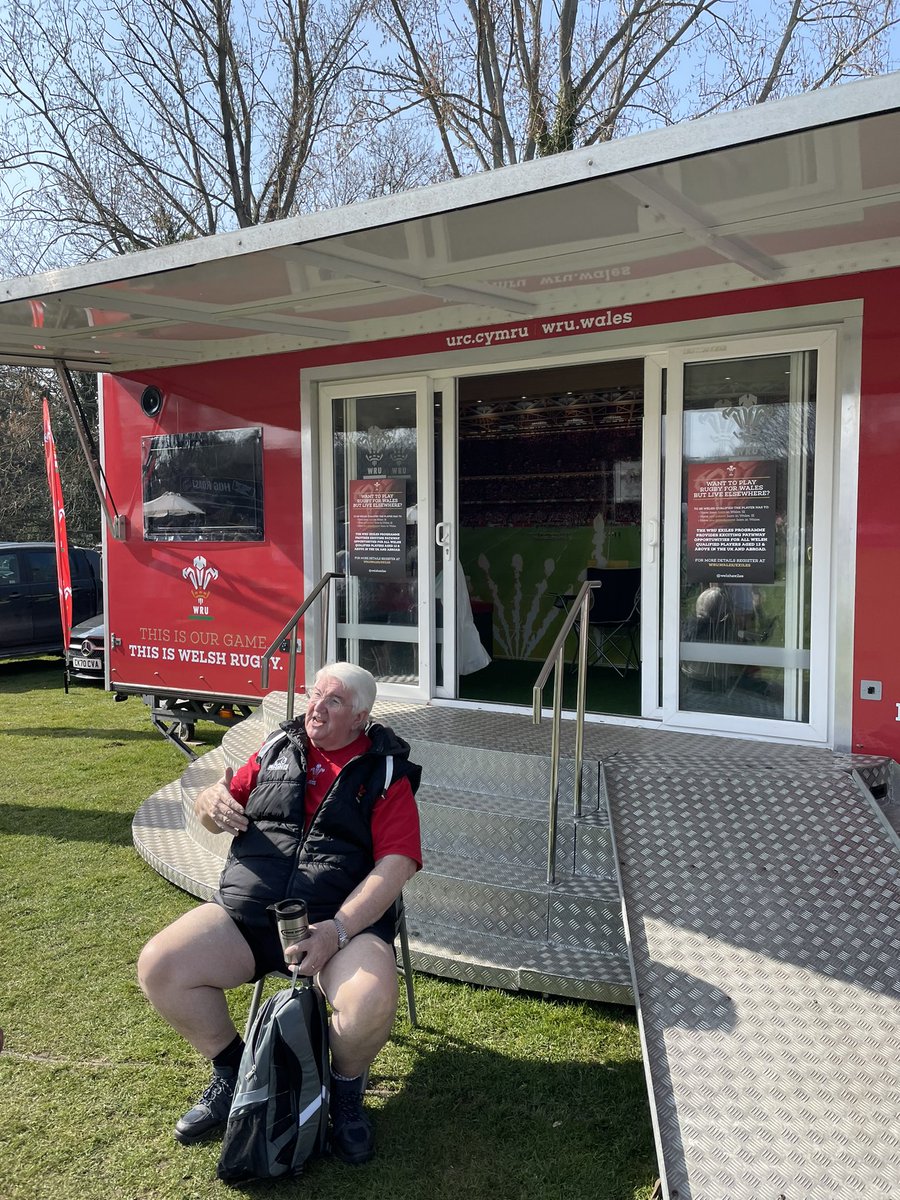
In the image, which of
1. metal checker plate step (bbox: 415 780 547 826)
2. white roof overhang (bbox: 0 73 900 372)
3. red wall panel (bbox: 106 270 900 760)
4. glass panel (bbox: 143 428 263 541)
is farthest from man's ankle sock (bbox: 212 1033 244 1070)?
glass panel (bbox: 143 428 263 541)

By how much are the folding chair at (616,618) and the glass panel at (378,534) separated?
6.42ft

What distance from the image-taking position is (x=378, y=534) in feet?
18.6

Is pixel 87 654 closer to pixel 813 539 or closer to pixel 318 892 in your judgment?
pixel 813 539

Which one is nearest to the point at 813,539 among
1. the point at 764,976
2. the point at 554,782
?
the point at 554,782

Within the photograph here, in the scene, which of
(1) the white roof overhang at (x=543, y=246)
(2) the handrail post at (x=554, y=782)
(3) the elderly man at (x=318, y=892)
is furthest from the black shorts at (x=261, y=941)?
(1) the white roof overhang at (x=543, y=246)

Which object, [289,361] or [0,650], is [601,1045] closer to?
[289,361]

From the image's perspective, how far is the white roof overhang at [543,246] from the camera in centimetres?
255

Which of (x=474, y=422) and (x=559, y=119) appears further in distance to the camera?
(x=559, y=119)

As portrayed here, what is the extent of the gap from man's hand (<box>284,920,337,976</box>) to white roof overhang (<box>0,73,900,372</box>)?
2115 millimetres

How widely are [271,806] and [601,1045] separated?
1.36 metres

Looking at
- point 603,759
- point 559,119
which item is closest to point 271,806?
point 603,759

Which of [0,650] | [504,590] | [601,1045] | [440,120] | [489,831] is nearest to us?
[601,1045]

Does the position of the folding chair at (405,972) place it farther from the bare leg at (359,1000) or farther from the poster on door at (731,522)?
the poster on door at (731,522)

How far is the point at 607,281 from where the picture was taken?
178 inches
